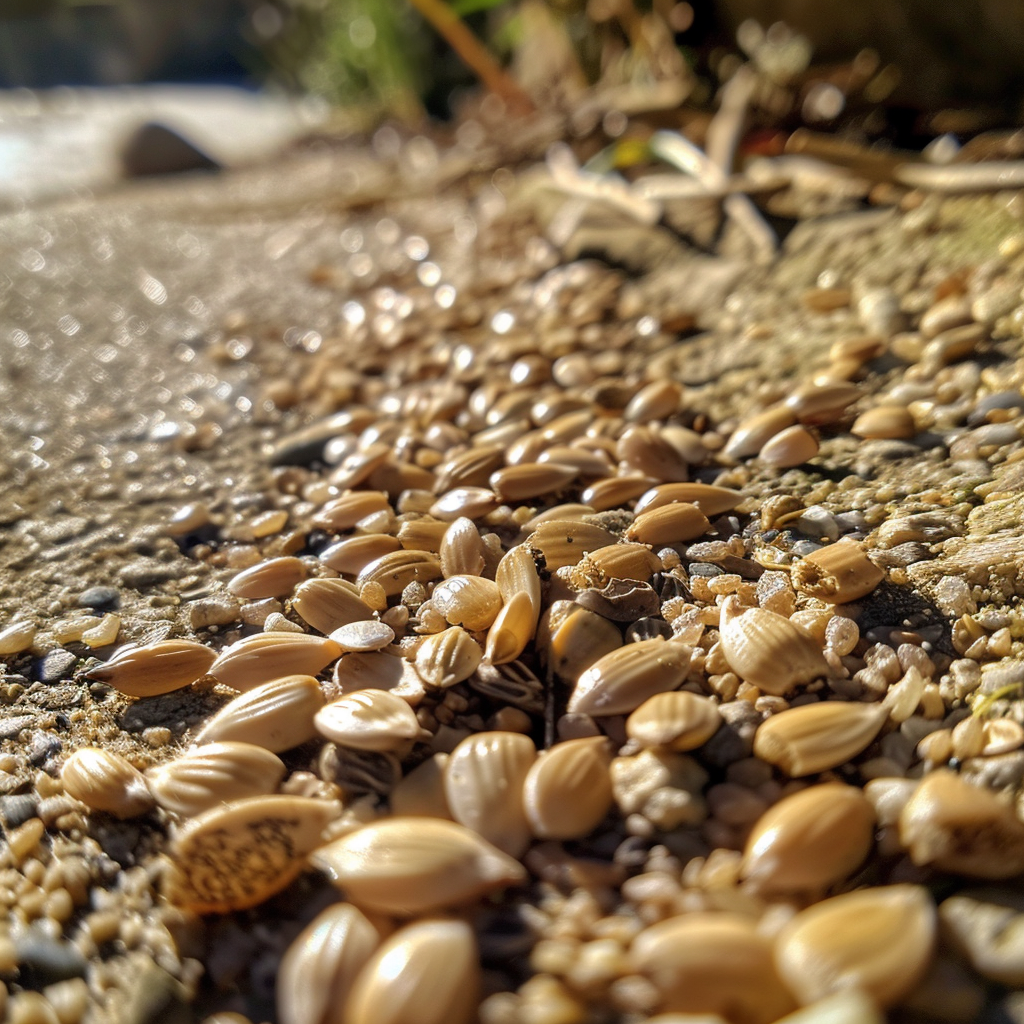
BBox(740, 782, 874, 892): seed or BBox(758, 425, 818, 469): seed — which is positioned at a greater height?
BBox(758, 425, 818, 469): seed

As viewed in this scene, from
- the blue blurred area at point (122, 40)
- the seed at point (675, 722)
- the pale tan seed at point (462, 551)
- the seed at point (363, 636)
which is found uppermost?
the blue blurred area at point (122, 40)

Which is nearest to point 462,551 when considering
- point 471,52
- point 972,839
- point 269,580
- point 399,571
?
point 399,571

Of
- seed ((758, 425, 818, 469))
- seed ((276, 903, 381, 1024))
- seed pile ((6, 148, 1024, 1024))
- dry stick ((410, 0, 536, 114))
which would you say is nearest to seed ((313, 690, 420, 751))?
seed pile ((6, 148, 1024, 1024))

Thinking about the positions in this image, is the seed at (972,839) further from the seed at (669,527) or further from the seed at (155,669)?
the seed at (155,669)

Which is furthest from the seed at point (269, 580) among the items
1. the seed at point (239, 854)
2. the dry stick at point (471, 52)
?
the dry stick at point (471, 52)

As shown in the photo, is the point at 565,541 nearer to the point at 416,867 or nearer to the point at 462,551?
the point at 462,551

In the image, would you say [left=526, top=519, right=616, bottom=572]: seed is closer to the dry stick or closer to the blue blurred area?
the dry stick
